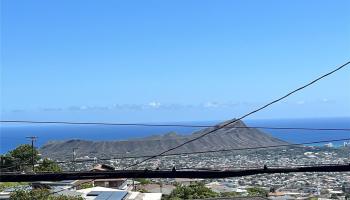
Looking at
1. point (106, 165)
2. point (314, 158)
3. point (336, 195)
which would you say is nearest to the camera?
point (314, 158)

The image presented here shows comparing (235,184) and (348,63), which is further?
(235,184)

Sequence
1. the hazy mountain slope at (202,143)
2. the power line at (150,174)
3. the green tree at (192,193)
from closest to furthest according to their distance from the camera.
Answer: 1. the power line at (150,174)
2. the green tree at (192,193)
3. the hazy mountain slope at (202,143)

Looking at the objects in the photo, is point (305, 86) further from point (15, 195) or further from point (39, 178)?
Answer: point (15, 195)

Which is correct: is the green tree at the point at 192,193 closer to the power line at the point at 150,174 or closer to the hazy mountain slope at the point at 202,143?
the hazy mountain slope at the point at 202,143

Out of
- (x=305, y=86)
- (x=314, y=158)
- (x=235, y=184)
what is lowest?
(x=235, y=184)

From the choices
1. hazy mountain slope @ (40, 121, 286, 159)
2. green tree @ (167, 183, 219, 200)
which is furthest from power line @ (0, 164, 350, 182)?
hazy mountain slope @ (40, 121, 286, 159)

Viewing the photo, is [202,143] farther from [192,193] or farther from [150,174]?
[150,174]

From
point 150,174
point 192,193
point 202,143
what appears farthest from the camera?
point 202,143

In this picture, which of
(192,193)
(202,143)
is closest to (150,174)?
(192,193)

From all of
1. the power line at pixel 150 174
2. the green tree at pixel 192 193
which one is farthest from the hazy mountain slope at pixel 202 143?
the power line at pixel 150 174

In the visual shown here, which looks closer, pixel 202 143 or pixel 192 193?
pixel 192 193

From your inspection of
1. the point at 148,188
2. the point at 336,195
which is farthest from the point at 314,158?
the point at 148,188
